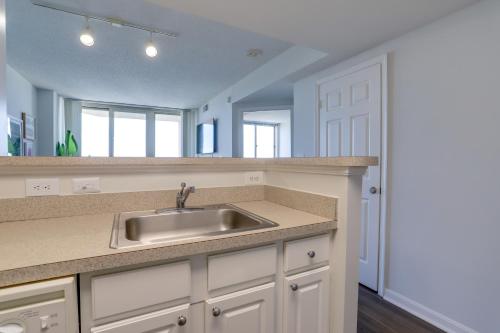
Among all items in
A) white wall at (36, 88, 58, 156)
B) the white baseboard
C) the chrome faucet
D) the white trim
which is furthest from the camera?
white wall at (36, 88, 58, 156)

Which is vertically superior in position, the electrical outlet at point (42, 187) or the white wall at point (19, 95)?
the white wall at point (19, 95)

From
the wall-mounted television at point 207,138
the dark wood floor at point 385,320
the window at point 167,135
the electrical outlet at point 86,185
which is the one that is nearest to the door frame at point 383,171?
the dark wood floor at point 385,320

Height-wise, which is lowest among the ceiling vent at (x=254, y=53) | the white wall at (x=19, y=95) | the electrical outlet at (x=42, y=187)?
the electrical outlet at (x=42, y=187)

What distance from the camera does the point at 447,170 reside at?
169cm

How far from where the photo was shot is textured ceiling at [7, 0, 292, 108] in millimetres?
2264

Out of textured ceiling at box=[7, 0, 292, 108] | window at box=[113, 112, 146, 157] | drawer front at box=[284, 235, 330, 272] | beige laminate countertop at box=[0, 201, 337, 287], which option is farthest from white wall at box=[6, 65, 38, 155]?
drawer front at box=[284, 235, 330, 272]

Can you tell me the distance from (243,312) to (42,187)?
970 mm

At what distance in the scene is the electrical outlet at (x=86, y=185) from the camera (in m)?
1.11

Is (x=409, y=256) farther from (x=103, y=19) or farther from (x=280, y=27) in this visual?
(x=103, y=19)

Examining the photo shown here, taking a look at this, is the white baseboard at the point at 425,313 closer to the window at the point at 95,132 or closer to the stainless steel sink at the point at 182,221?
the stainless steel sink at the point at 182,221

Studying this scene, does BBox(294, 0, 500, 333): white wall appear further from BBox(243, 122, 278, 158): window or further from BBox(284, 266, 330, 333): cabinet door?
BBox(243, 122, 278, 158): window

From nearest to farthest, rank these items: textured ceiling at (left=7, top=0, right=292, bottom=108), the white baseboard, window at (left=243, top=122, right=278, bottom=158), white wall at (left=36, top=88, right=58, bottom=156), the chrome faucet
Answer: the chrome faucet → the white baseboard → textured ceiling at (left=7, top=0, right=292, bottom=108) → white wall at (left=36, top=88, right=58, bottom=156) → window at (left=243, top=122, right=278, bottom=158)

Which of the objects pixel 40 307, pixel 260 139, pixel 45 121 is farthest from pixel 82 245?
pixel 260 139

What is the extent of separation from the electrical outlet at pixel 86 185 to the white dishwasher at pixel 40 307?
1.88 feet
